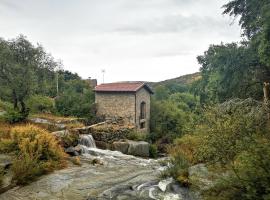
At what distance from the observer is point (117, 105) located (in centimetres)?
2770

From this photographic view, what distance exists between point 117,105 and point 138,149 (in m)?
7.50

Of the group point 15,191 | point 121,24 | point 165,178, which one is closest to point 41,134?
point 15,191

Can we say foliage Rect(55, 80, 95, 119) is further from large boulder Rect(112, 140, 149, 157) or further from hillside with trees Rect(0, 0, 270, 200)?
large boulder Rect(112, 140, 149, 157)

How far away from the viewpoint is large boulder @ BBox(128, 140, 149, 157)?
814 inches

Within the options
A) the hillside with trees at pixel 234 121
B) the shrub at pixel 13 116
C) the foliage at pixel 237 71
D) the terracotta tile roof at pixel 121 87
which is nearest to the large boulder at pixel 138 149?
the hillside with trees at pixel 234 121

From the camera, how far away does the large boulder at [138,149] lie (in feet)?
67.8

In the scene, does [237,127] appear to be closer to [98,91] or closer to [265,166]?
[265,166]

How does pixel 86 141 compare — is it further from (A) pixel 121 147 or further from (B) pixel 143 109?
(B) pixel 143 109

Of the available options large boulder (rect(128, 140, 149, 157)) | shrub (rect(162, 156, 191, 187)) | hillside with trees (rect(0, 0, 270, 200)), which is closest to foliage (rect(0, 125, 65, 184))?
hillside with trees (rect(0, 0, 270, 200))

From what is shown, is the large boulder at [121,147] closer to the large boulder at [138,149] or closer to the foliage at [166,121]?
the large boulder at [138,149]

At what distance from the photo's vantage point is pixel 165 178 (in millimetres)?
10977

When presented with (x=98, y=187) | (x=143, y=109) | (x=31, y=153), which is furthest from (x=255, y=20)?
(x=143, y=109)

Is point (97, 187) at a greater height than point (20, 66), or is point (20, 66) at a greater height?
point (20, 66)

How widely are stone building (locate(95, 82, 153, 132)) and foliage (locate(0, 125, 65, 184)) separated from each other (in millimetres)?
13911
